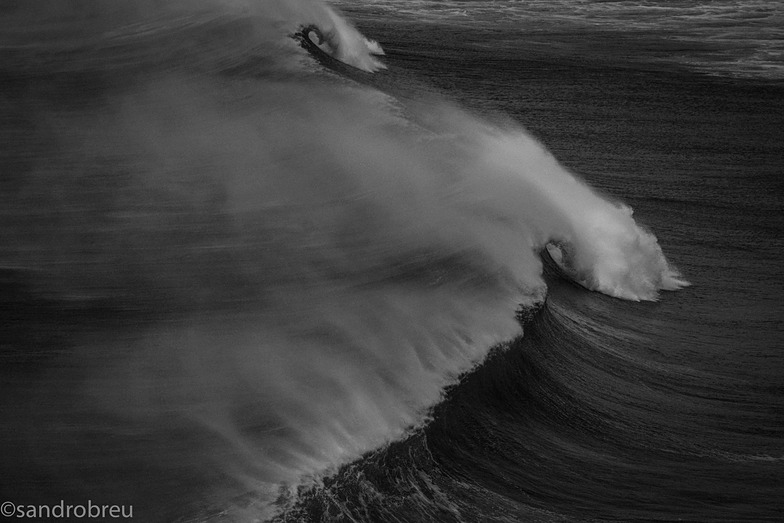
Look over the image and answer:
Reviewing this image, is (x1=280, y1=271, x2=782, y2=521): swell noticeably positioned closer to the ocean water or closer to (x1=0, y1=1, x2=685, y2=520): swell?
the ocean water

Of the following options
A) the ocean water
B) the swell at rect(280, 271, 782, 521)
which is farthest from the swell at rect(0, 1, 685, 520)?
the swell at rect(280, 271, 782, 521)

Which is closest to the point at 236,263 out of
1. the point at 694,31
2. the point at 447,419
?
the point at 447,419

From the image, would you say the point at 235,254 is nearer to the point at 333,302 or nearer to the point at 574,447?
the point at 333,302

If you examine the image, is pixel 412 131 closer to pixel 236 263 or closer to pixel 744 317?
pixel 236 263

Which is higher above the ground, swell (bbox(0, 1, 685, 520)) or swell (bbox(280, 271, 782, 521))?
swell (bbox(0, 1, 685, 520))

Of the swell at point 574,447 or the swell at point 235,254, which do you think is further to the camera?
the swell at point 574,447

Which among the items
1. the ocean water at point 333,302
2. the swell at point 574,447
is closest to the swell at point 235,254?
the ocean water at point 333,302

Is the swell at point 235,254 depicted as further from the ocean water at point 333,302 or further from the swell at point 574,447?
the swell at point 574,447

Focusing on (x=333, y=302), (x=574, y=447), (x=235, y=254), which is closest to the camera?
(x=574, y=447)

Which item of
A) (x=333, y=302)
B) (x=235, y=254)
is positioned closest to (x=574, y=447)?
(x=333, y=302)

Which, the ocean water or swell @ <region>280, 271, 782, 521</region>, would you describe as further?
swell @ <region>280, 271, 782, 521</region>
